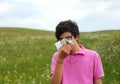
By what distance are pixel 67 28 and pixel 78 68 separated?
553 mm

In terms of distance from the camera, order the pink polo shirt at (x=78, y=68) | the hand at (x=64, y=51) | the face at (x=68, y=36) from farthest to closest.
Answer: the pink polo shirt at (x=78, y=68), the face at (x=68, y=36), the hand at (x=64, y=51)

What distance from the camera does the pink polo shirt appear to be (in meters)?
5.95

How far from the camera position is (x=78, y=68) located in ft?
19.7

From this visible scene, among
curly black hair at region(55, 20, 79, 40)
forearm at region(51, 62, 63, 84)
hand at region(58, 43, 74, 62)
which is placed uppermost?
curly black hair at region(55, 20, 79, 40)

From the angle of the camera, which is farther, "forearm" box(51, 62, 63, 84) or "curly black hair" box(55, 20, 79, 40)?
"curly black hair" box(55, 20, 79, 40)

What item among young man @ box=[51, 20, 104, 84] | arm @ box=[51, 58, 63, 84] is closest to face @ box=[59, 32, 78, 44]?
young man @ box=[51, 20, 104, 84]

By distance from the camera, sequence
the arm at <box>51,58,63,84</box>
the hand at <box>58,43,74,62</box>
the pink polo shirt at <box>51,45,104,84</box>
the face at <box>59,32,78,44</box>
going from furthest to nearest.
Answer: the pink polo shirt at <box>51,45,104,84</box>
the face at <box>59,32,78,44</box>
the arm at <box>51,58,63,84</box>
the hand at <box>58,43,74,62</box>

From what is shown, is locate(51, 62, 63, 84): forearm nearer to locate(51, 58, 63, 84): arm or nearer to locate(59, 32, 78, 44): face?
locate(51, 58, 63, 84): arm

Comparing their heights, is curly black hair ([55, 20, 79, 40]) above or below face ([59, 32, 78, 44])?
above

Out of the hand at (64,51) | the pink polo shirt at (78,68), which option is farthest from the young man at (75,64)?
the hand at (64,51)

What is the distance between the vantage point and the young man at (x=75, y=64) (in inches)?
229

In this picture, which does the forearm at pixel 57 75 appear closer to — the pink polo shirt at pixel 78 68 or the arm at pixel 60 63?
the arm at pixel 60 63

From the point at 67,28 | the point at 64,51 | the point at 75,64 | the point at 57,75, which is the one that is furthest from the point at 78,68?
the point at 64,51

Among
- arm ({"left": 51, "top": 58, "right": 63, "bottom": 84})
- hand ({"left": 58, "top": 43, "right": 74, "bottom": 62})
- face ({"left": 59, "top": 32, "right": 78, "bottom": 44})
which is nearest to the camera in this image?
hand ({"left": 58, "top": 43, "right": 74, "bottom": 62})
